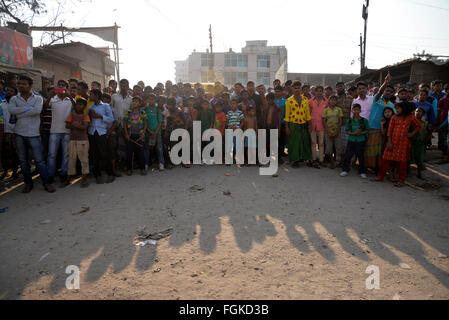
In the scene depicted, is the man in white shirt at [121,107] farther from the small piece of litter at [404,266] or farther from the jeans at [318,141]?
the small piece of litter at [404,266]

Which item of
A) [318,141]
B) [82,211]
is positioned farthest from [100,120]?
[318,141]

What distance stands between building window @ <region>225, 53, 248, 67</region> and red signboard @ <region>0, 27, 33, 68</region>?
3868 centimetres

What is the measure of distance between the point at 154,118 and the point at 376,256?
531 cm

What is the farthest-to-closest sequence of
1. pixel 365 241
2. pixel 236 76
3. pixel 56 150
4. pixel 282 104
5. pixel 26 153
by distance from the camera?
pixel 236 76 → pixel 282 104 → pixel 56 150 → pixel 26 153 → pixel 365 241

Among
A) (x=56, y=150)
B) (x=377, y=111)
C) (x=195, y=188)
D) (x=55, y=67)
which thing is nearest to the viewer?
(x=195, y=188)

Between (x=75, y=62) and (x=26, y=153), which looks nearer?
(x=26, y=153)

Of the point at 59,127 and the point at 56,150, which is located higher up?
the point at 59,127

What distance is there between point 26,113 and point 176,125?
322 centimetres

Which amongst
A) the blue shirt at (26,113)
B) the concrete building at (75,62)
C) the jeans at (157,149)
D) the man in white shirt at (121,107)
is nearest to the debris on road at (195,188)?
the jeans at (157,149)

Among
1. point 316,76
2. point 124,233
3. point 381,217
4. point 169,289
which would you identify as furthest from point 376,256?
point 316,76

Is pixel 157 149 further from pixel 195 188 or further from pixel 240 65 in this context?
pixel 240 65

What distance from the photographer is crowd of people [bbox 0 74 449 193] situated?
5.34m

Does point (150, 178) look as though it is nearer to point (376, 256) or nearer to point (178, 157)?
point (178, 157)

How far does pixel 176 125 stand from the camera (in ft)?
23.5
